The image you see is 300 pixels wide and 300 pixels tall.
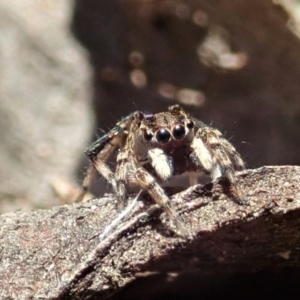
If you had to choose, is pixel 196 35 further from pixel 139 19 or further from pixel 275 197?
pixel 275 197

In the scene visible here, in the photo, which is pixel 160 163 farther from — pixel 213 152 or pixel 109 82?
pixel 109 82

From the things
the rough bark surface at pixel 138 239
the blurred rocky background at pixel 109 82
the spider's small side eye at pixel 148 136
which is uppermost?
the blurred rocky background at pixel 109 82

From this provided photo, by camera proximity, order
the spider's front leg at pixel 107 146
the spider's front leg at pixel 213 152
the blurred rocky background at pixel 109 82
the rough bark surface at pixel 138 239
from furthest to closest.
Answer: the blurred rocky background at pixel 109 82
the spider's front leg at pixel 107 146
the spider's front leg at pixel 213 152
the rough bark surface at pixel 138 239

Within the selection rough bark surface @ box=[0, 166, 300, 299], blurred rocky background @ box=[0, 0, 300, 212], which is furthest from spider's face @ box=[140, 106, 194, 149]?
blurred rocky background @ box=[0, 0, 300, 212]

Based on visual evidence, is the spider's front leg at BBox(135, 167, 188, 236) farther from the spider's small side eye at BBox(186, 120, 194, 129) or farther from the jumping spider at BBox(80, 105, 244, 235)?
the spider's small side eye at BBox(186, 120, 194, 129)

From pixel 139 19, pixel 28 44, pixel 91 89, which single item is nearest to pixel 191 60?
pixel 139 19

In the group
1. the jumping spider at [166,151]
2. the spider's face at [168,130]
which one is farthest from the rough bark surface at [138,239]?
the spider's face at [168,130]

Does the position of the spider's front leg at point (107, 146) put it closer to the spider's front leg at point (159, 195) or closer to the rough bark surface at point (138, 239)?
the spider's front leg at point (159, 195)
